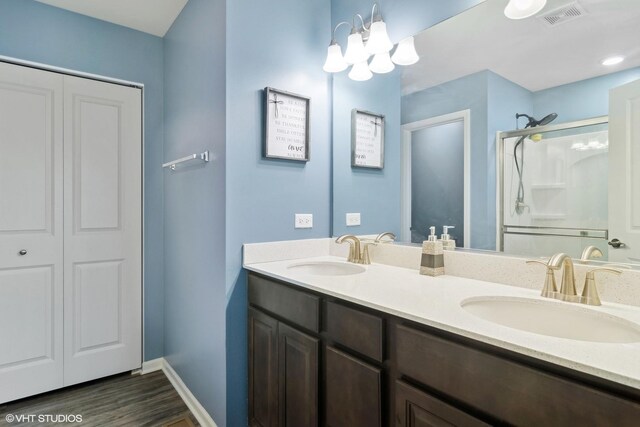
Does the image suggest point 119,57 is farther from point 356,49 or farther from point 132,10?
point 356,49

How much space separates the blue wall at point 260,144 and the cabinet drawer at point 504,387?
101cm

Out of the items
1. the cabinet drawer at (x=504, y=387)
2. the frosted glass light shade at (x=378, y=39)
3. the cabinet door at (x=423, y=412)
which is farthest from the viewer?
the frosted glass light shade at (x=378, y=39)

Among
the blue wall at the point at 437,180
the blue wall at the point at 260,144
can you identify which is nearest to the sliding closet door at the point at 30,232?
the blue wall at the point at 260,144

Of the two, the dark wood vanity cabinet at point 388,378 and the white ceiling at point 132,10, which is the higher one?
the white ceiling at point 132,10

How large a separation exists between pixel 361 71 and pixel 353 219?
0.84 meters

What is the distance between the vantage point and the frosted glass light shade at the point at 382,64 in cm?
176

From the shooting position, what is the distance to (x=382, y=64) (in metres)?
1.78

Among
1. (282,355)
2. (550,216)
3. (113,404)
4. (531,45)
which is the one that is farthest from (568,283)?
(113,404)

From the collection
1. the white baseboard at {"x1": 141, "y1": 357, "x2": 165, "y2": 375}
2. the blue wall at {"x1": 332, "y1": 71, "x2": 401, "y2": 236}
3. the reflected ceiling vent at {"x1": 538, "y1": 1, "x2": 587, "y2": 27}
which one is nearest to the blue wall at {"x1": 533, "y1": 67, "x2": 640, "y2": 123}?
the reflected ceiling vent at {"x1": 538, "y1": 1, "x2": 587, "y2": 27}

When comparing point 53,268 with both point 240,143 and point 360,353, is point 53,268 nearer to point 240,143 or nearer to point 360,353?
point 240,143

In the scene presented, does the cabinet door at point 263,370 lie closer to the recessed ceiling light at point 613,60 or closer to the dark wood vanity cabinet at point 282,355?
the dark wood vanity cabinet at point 282,355

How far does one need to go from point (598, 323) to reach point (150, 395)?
7.94ft

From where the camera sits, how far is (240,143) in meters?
1.72

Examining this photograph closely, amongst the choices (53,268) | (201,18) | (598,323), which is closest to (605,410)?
(598,323)
